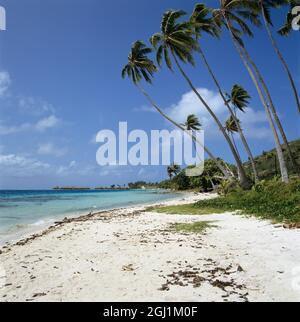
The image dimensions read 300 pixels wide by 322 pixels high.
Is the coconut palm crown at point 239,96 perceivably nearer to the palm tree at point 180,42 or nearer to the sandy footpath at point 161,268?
the palm tree at point 180,42

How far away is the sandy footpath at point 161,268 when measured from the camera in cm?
515

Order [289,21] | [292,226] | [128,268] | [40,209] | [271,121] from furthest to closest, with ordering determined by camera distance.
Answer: [40,209], [289,21], [271,121], [292,226], [128,268]

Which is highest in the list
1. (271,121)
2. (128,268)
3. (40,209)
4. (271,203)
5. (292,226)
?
(271,121)

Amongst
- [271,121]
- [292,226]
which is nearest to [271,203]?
[292,226]

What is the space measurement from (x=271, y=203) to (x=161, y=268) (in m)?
10.5

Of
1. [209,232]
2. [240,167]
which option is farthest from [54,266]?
[240,167]

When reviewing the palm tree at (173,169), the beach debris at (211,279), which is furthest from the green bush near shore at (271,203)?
the palm tree at (173,169)

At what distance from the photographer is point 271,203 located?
15453mm

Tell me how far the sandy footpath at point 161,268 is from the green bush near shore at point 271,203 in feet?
7.05

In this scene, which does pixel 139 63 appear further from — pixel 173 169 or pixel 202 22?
pixel 173 169

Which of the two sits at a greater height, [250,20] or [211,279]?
[250,20]

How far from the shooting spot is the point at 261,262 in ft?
21.2

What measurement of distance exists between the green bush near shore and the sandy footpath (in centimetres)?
215
